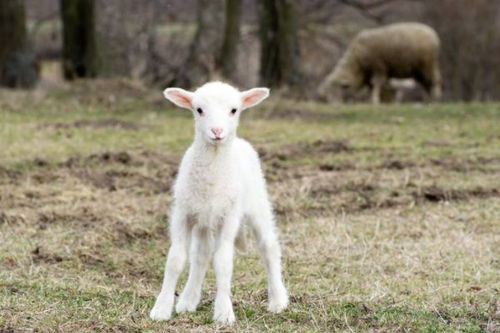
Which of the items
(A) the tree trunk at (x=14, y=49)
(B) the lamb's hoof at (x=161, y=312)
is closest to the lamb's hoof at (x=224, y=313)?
(B) the lamb's hoof at (x=161, y=312)

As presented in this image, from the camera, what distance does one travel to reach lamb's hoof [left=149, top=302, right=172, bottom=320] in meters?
5.36

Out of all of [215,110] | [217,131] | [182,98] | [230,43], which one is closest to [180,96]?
[182,98]

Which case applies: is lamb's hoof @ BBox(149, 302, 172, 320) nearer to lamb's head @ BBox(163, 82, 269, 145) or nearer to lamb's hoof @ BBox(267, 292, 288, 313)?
lamb's hoof @ BBox(267, 292, 288, 313)

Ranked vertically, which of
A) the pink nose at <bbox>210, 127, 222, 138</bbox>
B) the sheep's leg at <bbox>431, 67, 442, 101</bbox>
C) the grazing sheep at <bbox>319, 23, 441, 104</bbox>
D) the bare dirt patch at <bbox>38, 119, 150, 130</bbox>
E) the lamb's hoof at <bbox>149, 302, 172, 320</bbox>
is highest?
the pink nose at <bbox>210, 127, 222, 138</bbox>

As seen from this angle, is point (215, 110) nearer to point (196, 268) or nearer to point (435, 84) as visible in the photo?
point (196, 268)

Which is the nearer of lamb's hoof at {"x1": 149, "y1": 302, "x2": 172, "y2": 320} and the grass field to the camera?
lamb's hoof at {"x1": 149, "y1": 302, "x2": 172, "y2": 320}

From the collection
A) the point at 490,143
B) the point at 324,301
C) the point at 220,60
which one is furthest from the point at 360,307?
the point at 220,60

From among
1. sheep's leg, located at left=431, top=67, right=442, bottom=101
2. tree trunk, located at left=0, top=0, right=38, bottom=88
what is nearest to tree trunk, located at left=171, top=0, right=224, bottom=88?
tree trunk, located at left=0, top=0, right=38, bottom=88

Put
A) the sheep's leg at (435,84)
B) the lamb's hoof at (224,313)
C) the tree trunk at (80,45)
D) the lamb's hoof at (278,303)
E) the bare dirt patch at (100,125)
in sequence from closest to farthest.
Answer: the lamb's hoof at (224,313) → the lamb's hoof at (278,303) → the bare dirt patch at (100,125) → the tree trunk at (80,45) → the sheep's leg at (435,84)

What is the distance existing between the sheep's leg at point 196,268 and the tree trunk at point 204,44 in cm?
1190

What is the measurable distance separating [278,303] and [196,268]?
516mm

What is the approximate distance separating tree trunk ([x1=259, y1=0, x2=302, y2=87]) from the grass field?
418 centimetres

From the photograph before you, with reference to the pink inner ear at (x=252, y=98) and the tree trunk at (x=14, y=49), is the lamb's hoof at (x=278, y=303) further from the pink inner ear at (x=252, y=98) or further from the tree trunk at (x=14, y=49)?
the tree trunk at (x=14, y=49)

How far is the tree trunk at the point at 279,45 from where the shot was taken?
762 inches
